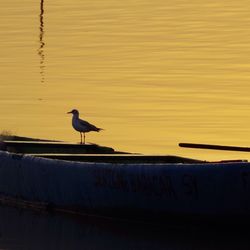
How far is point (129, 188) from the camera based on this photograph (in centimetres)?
2284

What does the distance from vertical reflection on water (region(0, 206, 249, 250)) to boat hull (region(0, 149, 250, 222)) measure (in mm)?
224

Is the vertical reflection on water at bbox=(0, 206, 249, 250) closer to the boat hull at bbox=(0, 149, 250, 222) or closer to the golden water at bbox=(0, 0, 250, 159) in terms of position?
the boat hull at bbox=(0, 149, 250, 222)

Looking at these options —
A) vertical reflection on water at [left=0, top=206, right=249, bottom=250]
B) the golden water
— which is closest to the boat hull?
vertical reflection on water at [left=0, top=206, right=249, bottom=250]

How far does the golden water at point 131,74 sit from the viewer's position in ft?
104

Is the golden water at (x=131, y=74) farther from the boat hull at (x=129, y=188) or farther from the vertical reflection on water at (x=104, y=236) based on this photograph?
A: the vertical reflection on water at (x=104, y=236)

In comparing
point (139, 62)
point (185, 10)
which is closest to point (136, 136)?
point (139, 62)

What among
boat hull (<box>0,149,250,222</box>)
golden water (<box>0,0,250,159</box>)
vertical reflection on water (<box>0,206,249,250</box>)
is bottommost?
vertical reflection on water (<box>0,206,249,250</box>)

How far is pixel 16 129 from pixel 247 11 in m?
31.5

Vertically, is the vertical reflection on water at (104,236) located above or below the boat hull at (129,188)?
below

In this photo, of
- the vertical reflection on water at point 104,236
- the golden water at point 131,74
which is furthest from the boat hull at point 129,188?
the golden water at point 131,74

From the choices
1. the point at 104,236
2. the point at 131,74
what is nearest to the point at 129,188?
the point at 104,236

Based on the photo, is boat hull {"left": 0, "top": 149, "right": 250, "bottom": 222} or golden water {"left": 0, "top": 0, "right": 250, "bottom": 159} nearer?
boat hull {"left": 0, "top": 149, "right": 250, "bottom": 222}

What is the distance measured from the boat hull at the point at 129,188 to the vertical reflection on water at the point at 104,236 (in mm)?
224

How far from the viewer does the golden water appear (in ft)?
104
